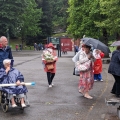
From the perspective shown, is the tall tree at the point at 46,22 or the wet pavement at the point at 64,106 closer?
the wet pavement at the point at 64,106

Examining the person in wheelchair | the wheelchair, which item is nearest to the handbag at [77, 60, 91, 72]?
the person in wheelchair

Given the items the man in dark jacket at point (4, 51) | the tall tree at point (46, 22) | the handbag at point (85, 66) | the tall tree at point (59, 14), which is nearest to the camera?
the man in dark jacket at point (4, 51)

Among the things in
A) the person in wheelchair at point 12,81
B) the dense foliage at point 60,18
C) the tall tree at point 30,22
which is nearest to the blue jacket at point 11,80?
the person in wheelchair at point 12,81

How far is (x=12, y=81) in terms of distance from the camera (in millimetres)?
7375

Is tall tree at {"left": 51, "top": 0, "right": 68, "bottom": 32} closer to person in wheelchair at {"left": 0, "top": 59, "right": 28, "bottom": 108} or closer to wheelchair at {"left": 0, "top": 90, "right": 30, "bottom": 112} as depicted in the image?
person in wheelchair at {"left": 0, "top": 59, "right": 28, "bottom": 108}

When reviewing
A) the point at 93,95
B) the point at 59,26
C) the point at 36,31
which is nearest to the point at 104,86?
the point at 93,95

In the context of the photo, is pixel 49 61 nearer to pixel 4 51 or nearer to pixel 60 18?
pixel 4 51

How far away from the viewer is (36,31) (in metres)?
67.0

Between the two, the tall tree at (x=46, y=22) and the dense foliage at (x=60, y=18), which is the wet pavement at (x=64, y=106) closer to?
the dense foliage at (x=60, y=18)

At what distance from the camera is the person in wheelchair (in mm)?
7137

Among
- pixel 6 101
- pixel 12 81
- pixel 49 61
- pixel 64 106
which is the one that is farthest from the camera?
pixel 49 61

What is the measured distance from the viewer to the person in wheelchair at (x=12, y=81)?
281 inches

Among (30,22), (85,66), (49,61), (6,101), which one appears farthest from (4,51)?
(30,22)

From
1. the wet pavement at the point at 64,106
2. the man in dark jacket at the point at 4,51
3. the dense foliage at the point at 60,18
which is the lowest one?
the wet pavement at the point at 64,106
